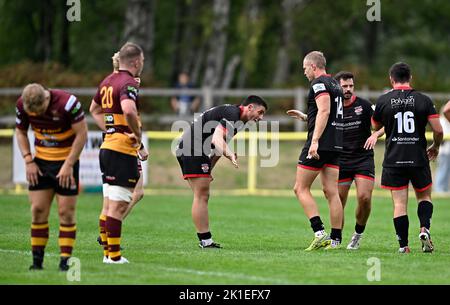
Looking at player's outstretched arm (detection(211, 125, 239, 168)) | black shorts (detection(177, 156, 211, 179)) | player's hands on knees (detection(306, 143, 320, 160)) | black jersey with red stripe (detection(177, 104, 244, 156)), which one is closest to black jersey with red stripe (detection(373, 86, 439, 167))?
player's hands on knees (detection(306, 143, 320, 160))

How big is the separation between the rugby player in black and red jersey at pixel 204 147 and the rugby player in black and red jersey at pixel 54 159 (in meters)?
2.56

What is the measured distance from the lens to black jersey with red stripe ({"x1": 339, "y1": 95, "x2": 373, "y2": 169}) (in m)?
13.0

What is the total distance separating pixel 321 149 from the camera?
1214 centimetres

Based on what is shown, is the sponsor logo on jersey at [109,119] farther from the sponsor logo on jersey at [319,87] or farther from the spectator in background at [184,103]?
the spectator in background at [184,103]

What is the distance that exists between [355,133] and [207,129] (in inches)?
79.9

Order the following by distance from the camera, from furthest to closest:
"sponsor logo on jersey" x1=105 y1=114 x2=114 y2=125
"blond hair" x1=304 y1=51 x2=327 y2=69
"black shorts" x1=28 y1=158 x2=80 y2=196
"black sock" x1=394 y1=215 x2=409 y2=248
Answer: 1. "blond hair" x1=304 y1=51 x2=327 y2=69
2. "black sock" x1=394 y1=215 x2=409 y2=248
3. "sponsor logo on jersey" x1=105 y1=114 x2=114 y2=125
4. "black shorts" x1=28 y1=158 x2=80 y2=196

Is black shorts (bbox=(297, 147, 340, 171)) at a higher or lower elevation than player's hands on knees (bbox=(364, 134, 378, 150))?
lower

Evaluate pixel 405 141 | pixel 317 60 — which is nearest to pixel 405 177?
pixel 405 141

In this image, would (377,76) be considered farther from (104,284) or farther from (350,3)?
(104,284)

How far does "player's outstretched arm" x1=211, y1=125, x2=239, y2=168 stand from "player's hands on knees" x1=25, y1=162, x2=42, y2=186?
245cm

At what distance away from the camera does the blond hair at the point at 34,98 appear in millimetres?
9602

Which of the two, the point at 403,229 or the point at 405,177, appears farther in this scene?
the point at 405,177

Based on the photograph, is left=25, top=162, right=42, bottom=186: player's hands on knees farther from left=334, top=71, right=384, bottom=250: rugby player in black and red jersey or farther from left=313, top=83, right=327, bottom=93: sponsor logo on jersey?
left=334, top=71, right=384, bottom=250: rugby player in black and red jersey

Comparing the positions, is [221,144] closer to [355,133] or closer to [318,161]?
[318,161]
